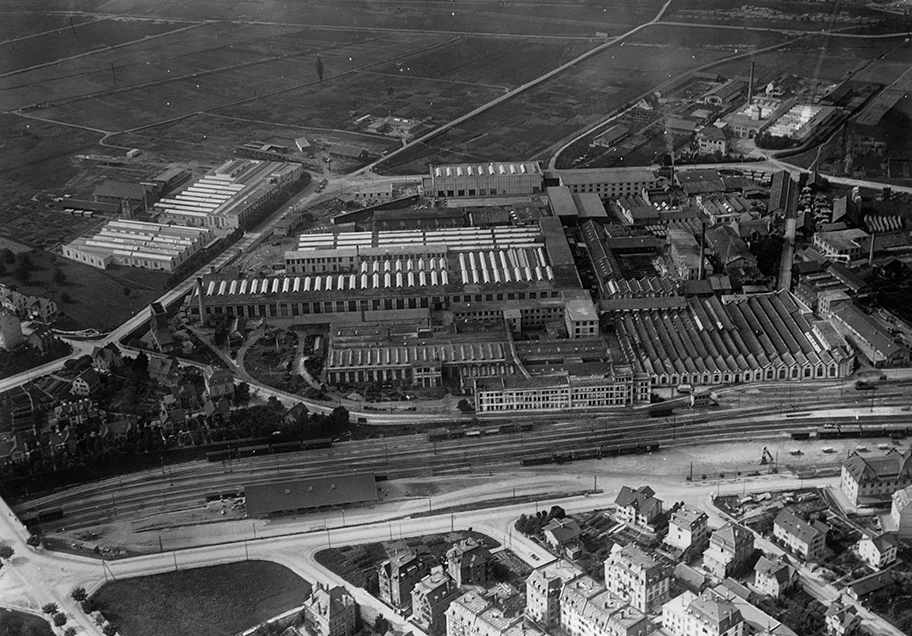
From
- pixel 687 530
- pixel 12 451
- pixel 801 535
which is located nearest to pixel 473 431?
pixel 687 530

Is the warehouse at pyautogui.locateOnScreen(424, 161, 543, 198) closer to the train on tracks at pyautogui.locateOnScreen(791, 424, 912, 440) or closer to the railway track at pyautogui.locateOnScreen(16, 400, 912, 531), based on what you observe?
the railway track at pyautogui.locateOnScreen(16, 400, 912, 531)

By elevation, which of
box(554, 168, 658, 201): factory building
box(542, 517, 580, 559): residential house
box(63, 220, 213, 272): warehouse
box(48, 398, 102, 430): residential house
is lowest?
box(542, 517, 580, 559): residential house

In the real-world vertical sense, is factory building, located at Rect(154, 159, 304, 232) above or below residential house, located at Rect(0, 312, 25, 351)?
above

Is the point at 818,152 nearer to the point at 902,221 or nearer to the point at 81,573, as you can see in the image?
the point at 902,221

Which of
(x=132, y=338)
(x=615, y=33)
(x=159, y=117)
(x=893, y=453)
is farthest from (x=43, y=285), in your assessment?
(x=615, y=33)

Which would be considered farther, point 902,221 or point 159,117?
point 159,117

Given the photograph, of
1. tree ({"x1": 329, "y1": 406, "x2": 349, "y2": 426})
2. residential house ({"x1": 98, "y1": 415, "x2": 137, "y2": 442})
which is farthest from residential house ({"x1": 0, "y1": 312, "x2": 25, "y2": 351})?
tree ({"x1": 329, "y1": 406, "x2": 349, "y2": 426})

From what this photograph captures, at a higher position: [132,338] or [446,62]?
[446,62]
